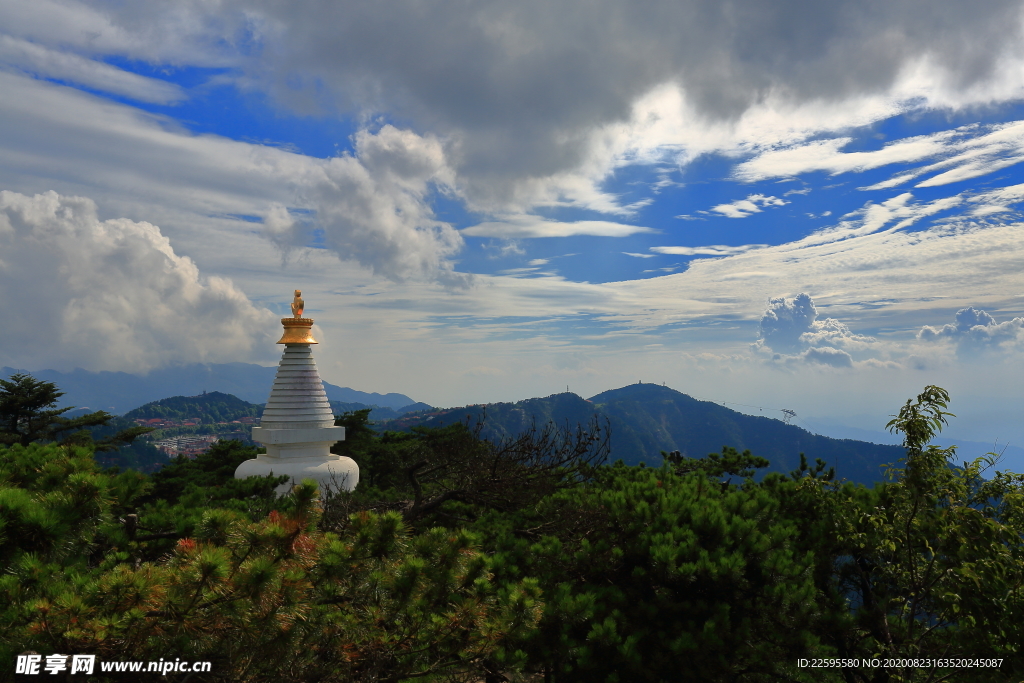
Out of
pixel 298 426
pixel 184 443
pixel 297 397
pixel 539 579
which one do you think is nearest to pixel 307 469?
pixel 298 426

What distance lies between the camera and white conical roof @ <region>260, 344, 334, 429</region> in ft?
63.7

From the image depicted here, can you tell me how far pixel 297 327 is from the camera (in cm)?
2009

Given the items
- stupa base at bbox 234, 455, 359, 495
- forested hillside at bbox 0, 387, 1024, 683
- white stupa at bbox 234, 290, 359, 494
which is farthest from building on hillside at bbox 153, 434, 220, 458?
forested hillside at bbox 0, 387, 1024, 683

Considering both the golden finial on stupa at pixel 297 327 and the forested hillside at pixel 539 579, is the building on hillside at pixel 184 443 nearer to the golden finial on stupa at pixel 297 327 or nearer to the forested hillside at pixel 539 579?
the golden finial on stupa at pixel 297 327

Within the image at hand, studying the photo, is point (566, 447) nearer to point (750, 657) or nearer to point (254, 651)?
point (750, 657)

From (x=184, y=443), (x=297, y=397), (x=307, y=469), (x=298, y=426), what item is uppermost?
(x=297, y=397)

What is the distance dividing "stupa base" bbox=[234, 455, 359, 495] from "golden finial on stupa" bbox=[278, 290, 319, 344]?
4.20m

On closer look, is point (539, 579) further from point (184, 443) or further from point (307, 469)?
point (184, 443)

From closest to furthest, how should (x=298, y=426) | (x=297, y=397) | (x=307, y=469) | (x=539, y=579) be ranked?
(x=539, y=579), (x=307, y=469), (x=298, y=426), (x=297, y=397)

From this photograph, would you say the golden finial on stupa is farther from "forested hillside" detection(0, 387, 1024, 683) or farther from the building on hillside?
the building on hillside

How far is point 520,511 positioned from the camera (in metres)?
13.3

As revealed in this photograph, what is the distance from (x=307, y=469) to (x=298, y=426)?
156 centimetres

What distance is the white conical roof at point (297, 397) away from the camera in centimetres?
1943

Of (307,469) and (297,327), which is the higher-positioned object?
(297,327)
